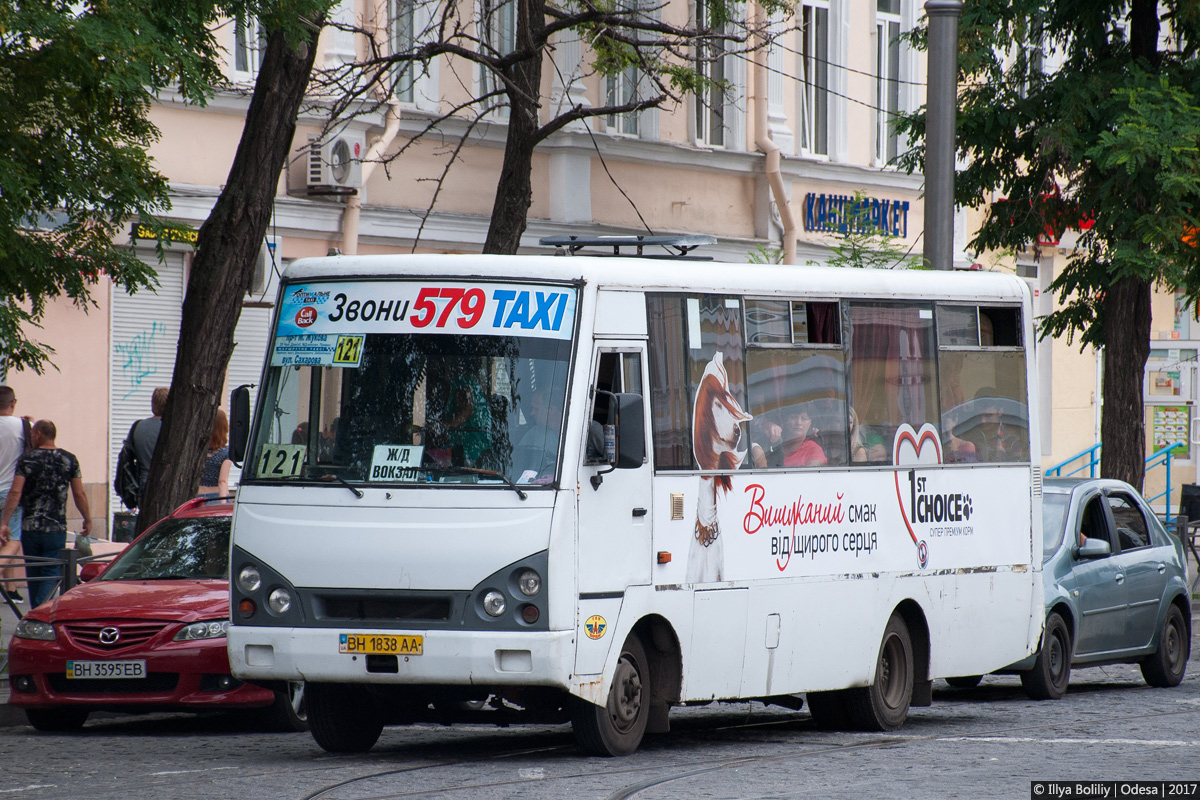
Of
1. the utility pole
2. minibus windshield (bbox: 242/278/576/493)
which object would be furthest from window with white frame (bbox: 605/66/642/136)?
minibus windshield (bbox: 242/278/576/493)

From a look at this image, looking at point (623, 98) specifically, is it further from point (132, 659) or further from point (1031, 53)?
point (132, 659)

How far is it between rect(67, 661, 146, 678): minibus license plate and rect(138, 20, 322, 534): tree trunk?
3815mm

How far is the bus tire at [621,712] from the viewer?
33.3 ft

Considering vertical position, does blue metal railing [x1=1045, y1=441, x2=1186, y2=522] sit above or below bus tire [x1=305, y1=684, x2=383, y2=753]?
above

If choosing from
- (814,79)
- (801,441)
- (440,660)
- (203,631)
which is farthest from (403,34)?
(440,660)

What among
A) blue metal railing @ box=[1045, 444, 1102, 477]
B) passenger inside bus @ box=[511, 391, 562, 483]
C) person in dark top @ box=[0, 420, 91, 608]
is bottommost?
person in dark top @ box=[0, 420, 91, 608]

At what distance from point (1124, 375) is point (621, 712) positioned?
1101 centimetres

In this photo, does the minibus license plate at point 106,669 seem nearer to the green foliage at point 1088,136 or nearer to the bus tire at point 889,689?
the bus tire at point 889,689

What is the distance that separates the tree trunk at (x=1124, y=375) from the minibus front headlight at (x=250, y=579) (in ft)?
38.3

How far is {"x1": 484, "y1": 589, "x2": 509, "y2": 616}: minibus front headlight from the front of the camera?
976cm

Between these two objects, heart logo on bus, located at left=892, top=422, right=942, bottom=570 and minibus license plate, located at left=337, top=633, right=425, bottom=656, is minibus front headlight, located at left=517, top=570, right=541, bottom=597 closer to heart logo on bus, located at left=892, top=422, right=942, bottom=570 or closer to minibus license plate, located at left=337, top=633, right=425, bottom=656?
minibus license plate, located at left=337, top=633, right=425, bottom=656

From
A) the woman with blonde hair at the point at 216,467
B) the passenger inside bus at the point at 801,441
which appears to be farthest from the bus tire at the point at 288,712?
the woman with blonde hair at the point at 216,467

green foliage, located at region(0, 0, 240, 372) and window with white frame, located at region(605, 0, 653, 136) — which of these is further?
window with white frame, located at region(605, 0, 653, 136)

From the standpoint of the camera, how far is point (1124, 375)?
65.5ft
